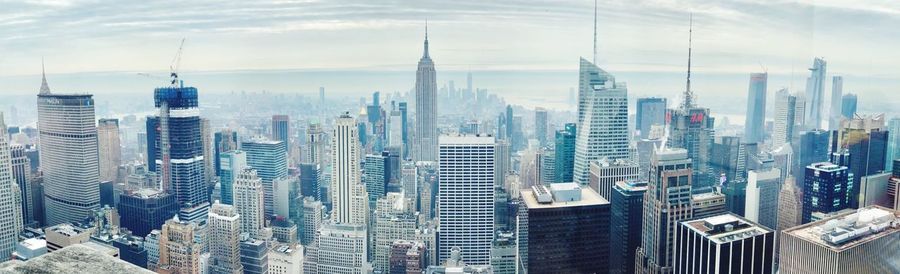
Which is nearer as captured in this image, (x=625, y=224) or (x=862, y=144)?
(x=862, y=144)

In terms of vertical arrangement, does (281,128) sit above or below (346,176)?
above

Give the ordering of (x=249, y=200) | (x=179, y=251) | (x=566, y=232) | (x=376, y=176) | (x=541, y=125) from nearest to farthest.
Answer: (x=566, y=232)
(x=179, y=251)
(x=541, y=125)
(x=249, y=200)
(x=376, y=176)

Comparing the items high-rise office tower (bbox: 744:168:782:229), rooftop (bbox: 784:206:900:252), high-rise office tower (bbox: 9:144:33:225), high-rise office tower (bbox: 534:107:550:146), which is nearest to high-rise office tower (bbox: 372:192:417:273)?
high-rise office tower (bbox: 534:107:550:146)

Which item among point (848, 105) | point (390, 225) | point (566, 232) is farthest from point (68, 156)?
point (848, 105)

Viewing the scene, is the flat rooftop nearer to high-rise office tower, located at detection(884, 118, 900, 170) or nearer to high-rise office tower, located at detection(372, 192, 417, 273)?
high-rise office tower, located at detection(372, 192, 417, 273)

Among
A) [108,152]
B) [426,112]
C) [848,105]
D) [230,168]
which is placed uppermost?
[848,105]

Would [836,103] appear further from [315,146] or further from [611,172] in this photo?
[315,146]

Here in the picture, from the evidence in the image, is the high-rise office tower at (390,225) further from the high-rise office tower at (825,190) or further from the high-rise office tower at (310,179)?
the high-rise office tower at (825,190)
